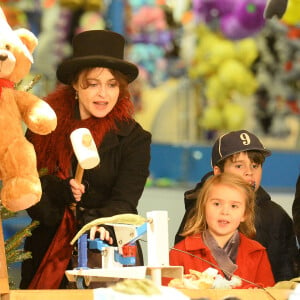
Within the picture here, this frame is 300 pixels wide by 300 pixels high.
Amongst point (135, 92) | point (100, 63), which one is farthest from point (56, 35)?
point (100, 63)

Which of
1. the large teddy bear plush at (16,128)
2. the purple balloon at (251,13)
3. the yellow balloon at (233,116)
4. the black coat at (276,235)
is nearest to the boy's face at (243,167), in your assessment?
the black coat at (276,235)

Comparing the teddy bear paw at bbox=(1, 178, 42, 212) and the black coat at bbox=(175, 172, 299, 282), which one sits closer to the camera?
the teddy bear paw at bbox=(1, 178, 42, 212)

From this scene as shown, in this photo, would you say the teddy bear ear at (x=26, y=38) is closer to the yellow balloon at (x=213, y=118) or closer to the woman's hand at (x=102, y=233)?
the woman's hand at (x=102, y=233)

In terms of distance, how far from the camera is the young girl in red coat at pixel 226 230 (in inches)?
→ 120

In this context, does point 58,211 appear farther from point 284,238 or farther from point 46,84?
point 46,84

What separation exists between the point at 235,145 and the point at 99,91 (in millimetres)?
528

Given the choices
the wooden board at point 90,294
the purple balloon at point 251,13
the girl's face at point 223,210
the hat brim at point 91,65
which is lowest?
the wooden board at point 90,294

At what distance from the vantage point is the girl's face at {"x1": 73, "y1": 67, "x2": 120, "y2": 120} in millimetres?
3113

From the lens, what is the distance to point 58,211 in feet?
10.2

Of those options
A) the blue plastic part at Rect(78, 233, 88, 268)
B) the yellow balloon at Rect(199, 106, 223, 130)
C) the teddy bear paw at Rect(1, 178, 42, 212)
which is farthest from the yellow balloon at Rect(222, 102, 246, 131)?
the teddy bear paw at Rect(1, 178, 42, 212)

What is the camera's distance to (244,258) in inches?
121

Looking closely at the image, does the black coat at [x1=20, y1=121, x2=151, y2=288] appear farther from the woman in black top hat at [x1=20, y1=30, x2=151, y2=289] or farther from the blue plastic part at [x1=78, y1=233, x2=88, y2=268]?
the blue plastic part at [x1=78, y1=233, x2=88, y2=268]

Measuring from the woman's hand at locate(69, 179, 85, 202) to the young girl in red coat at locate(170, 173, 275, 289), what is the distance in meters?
0.35

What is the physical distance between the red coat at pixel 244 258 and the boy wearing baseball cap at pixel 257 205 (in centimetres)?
20
